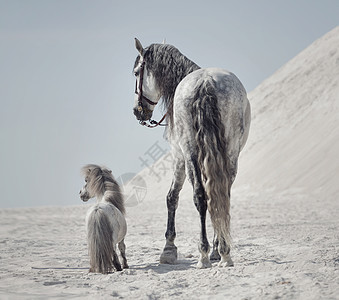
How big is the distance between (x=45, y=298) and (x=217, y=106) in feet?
8.84

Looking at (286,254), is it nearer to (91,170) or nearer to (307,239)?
(307,239)

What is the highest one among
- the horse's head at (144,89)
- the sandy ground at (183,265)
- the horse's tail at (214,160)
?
the horse's head at (144,89)

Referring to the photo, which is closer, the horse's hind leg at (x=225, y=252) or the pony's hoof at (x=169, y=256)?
the horse's hind leg at (x=225, y=252)

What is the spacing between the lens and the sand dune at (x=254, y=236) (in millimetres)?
4141

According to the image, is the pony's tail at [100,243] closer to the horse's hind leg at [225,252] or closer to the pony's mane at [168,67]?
the horse's hind leg at [225,252]

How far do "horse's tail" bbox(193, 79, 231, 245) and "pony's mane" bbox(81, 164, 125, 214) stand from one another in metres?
1.69

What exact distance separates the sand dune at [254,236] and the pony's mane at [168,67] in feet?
7.86

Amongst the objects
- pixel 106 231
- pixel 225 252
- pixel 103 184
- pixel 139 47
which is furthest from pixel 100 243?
pixel 139 47

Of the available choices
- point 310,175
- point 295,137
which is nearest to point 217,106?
point 310,175

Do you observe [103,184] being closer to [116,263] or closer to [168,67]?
[116,263]

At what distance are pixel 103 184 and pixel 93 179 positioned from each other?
0.59 ft

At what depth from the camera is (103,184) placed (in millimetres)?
6379

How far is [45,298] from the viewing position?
4.02 m

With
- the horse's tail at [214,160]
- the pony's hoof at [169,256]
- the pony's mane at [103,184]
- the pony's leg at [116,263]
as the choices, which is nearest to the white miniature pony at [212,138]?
the horse's tail at [214,160]
